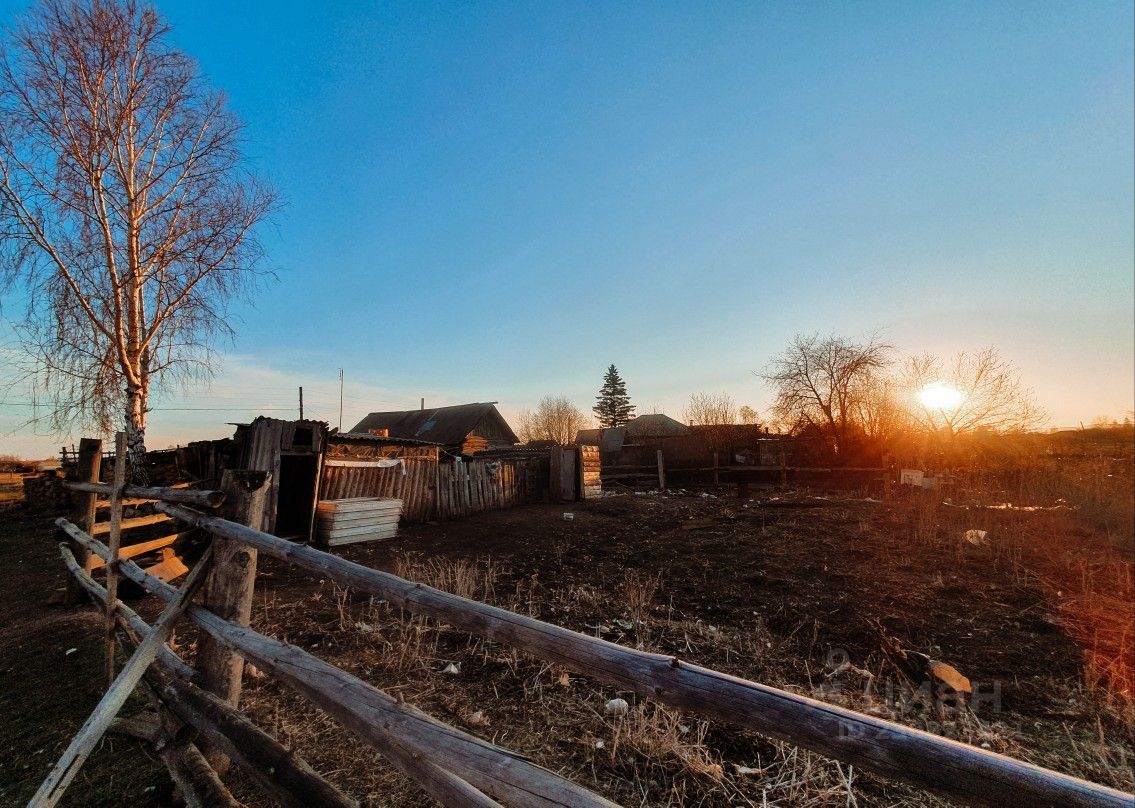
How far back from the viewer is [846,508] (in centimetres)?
1441

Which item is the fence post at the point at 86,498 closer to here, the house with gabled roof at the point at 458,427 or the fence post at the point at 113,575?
the fence post at the point at 113,575

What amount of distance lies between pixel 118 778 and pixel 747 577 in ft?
22.2

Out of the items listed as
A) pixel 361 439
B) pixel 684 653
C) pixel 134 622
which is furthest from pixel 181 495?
pixel 361 439

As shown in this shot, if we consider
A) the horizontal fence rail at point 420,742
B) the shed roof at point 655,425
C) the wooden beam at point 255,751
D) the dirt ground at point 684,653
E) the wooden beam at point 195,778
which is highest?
the shed roof at point 655,425

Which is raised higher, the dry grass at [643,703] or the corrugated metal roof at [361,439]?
the corrugated metal roof at [361,439]

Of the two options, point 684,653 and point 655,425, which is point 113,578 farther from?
point 655,425

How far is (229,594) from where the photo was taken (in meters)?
2.72

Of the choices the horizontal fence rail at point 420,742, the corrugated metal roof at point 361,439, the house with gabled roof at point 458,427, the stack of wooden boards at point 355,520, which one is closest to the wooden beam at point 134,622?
the horizontal fence rail at point 420,742

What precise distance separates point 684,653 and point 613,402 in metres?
60.3

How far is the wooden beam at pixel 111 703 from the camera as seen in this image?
238 centimetres

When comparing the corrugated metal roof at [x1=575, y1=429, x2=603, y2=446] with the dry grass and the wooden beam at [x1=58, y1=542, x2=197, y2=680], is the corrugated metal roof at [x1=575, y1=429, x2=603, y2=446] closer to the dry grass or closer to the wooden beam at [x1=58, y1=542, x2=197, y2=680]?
the dry grass

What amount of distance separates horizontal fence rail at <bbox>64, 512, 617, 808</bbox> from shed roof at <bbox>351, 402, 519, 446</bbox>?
27881 mm

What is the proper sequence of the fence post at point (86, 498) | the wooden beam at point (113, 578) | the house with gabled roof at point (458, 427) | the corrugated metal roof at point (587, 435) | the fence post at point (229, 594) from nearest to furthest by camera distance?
the fence post at point (229, 594)
the wooden beam at point (113, 578)
the fence post at point (86, 498)
the house with gabled roof at point (458, 427)
the corrugated metal roof at point (587, 435)

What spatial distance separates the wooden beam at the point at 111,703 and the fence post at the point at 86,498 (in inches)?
151
